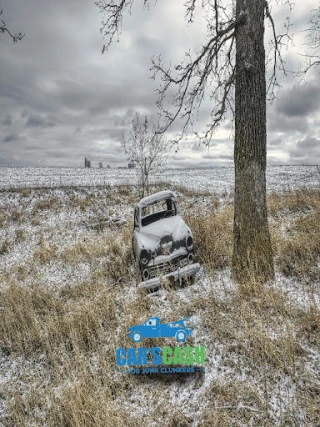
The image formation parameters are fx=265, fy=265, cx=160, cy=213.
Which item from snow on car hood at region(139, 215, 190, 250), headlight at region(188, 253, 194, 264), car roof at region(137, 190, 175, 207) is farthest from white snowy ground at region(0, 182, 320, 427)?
car roof at region(137, 190, 175, 207)

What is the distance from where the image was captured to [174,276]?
5.01m

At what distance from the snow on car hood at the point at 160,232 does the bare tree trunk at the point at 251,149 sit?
133 centimetres

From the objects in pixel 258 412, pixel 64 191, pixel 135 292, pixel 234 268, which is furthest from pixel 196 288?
pixel 64 191

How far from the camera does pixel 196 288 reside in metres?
4.81

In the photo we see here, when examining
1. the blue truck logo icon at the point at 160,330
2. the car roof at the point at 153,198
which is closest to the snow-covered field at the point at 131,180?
the car roof at the point at 153,198

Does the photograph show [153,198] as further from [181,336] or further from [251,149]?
[181,336]

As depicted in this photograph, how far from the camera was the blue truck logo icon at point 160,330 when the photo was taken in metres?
3.46

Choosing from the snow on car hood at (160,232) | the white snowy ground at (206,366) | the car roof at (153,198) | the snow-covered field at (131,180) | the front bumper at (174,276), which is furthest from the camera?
the snow-covered field at (131,180)

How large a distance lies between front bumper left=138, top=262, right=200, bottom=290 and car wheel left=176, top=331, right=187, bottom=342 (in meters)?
1.43

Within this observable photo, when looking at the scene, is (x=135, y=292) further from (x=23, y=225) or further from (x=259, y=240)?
(x=23, y=225)

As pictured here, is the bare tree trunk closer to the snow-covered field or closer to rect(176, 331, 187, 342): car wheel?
rect(176, 331, 187, 342): car wheel

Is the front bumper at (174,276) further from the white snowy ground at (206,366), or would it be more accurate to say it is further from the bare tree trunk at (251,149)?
the bare tree trunk at (251,149)

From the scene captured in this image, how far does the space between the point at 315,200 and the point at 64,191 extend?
1332cm

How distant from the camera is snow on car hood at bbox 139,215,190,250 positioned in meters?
5.36
